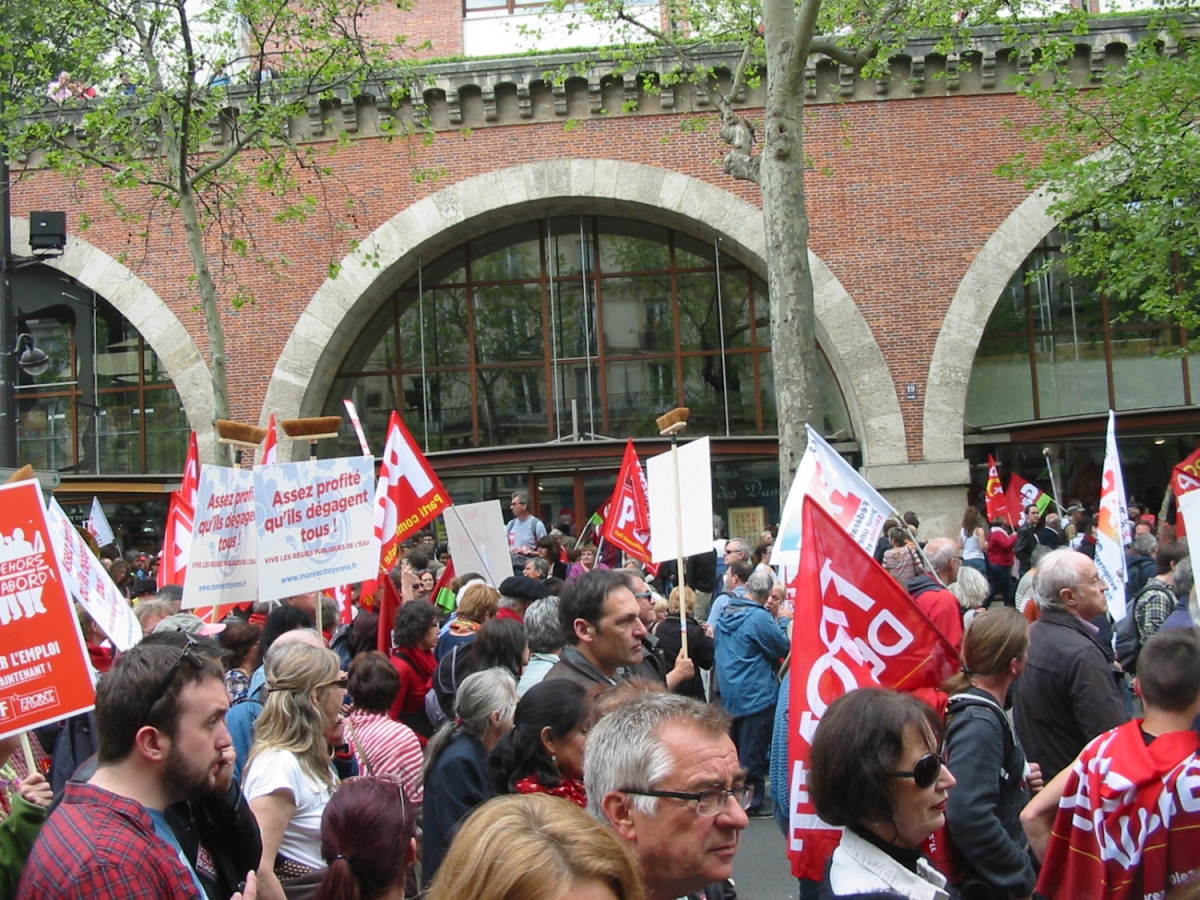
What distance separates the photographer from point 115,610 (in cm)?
614

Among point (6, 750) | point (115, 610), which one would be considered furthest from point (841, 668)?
point (115, 610)

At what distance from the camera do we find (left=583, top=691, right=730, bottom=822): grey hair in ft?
9.09

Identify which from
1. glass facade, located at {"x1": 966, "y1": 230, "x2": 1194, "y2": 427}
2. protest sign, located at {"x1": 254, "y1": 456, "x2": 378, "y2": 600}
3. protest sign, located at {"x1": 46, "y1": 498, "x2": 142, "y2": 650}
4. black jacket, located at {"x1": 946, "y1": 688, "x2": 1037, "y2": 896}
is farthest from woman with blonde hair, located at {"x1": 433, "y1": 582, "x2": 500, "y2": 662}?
glass facade, located at {"x1": 966, "y1": 230, "x2": 1194, "y2": 427}

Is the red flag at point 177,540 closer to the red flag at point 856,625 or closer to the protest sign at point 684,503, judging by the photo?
the protest sign at point 684,503

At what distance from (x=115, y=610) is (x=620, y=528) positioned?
5758 millimetres

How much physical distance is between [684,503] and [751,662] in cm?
150

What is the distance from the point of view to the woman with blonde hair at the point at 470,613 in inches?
296

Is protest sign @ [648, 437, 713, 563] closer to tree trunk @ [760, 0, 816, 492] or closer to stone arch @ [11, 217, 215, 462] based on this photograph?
tree trunk @ [760, 0, 816, 492]

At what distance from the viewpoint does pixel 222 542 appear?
8.51 meters

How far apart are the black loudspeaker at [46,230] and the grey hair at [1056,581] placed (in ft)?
34.7

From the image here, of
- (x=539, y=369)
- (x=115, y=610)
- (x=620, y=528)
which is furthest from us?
(x=539, y=369)

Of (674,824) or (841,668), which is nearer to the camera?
(674,824)

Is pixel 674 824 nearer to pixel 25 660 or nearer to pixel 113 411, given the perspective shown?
pixel 25 660

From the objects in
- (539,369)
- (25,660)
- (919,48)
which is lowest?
(25,660)
